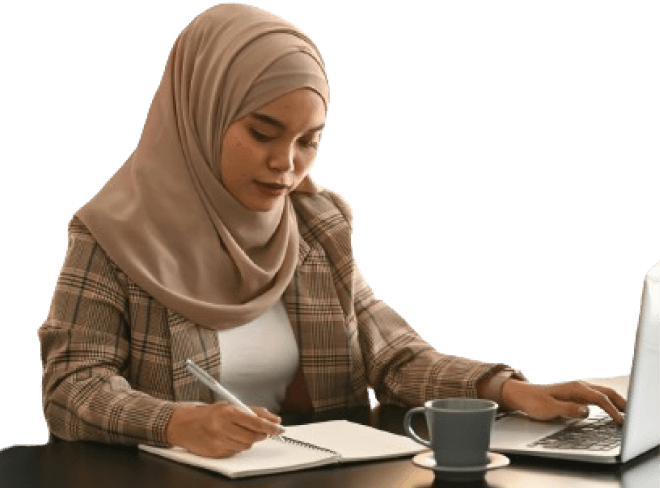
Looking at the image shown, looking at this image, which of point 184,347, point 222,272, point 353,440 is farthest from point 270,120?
point 353,440

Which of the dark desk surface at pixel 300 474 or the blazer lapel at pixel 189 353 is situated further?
the blazer lapel at pixel 189 353

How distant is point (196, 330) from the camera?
219cm

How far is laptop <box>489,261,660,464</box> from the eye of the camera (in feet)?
5.41

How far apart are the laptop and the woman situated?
15 centimetres

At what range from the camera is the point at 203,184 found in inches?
88.4

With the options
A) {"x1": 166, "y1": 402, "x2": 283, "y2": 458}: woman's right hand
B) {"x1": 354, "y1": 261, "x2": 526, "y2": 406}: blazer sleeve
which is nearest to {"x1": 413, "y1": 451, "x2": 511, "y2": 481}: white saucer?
{"x1": 166, "y1": 402, "x2": 283, "y2": 458}: woman's right hand

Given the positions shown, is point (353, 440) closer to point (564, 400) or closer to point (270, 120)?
point (564, 400)

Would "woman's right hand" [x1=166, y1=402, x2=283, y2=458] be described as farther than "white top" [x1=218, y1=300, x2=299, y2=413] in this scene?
No

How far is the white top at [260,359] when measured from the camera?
222 cm

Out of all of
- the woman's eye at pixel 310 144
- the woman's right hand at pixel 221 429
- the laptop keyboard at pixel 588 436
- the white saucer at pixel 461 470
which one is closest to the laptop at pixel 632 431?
the laptop keyboard at pixel 588 436

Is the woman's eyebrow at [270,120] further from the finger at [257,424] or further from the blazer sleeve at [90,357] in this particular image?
the finger at [257,424]

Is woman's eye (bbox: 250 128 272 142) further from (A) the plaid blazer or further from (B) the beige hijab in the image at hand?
(A) the plaid blazer

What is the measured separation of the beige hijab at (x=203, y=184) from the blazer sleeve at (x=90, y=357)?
0.04 metres

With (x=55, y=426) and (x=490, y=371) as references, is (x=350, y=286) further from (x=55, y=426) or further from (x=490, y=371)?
(x=55, y=426)
